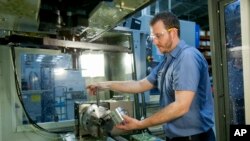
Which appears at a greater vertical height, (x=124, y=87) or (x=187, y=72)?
(x=187, y=72)

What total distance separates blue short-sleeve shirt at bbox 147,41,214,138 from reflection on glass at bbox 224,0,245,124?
178mm

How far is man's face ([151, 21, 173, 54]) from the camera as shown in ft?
5.03

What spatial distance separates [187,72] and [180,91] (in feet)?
0.39

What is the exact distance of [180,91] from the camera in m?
1.34

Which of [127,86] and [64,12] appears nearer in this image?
[64,12]

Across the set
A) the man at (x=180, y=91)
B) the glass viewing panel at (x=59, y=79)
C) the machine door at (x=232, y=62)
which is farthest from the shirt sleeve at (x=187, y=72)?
the glass viewing panel at (x=59, y=79)

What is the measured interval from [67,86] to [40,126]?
0.51 m

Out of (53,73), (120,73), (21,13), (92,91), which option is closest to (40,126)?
(53,73)

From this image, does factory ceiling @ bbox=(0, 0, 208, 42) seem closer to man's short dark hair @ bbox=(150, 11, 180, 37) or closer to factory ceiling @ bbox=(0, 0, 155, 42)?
factory ceiling @ bbox=(0, 0, 155, 42)

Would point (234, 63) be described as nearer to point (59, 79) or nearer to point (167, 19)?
point (167, 19)

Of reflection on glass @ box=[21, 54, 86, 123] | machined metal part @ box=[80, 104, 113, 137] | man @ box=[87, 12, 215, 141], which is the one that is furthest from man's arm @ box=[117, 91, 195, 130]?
reflection on glass @ box=[21, 54, 86, 123]

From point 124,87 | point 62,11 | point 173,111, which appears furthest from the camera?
point 124,87

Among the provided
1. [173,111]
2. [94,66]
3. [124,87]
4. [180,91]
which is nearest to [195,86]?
[180,91]

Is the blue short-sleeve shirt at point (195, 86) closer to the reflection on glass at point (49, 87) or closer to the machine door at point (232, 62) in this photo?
the machine door at point (232, 62)
